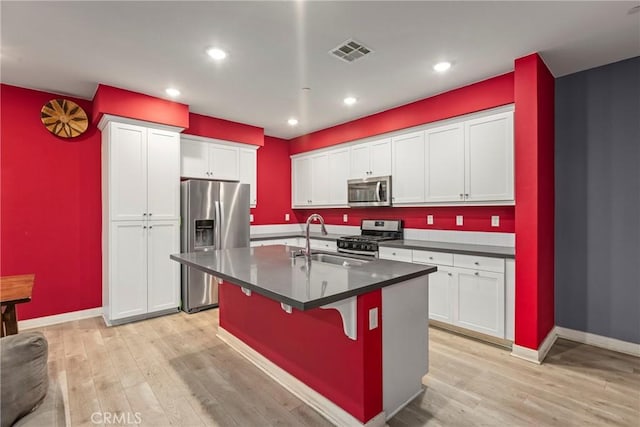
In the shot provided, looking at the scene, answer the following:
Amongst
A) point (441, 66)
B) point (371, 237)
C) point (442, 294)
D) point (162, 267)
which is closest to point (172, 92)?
point (162, 267)

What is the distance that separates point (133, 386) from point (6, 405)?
1663 mm

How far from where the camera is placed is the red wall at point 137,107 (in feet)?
11.4

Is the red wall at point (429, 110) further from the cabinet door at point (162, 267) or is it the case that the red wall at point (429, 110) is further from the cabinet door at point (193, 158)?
the cabinet door at point (162, 267)

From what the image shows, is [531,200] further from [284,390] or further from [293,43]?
[284,390]

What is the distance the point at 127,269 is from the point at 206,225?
1.04 meters

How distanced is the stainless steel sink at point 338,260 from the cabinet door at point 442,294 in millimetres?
1423

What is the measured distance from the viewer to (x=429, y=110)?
152 inches

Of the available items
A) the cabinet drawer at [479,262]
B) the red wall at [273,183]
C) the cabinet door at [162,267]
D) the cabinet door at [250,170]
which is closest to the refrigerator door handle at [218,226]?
the cabinet door at [162,267]

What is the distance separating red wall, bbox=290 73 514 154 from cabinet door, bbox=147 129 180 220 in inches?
93.3

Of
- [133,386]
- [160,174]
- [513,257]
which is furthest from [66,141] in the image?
[513,257]

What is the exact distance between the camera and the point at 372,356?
1865mm

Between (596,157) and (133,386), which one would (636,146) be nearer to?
(596,157)

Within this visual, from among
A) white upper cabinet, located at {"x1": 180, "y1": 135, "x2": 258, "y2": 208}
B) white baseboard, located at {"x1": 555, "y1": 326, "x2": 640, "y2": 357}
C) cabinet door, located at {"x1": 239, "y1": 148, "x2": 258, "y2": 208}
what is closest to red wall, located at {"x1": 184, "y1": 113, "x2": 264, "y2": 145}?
white upper cabinet, located at {"x1": 180, "y1": 135, "x2": 258, "y2": 208}

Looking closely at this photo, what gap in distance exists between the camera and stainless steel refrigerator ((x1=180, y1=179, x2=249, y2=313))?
4113 millimetres
